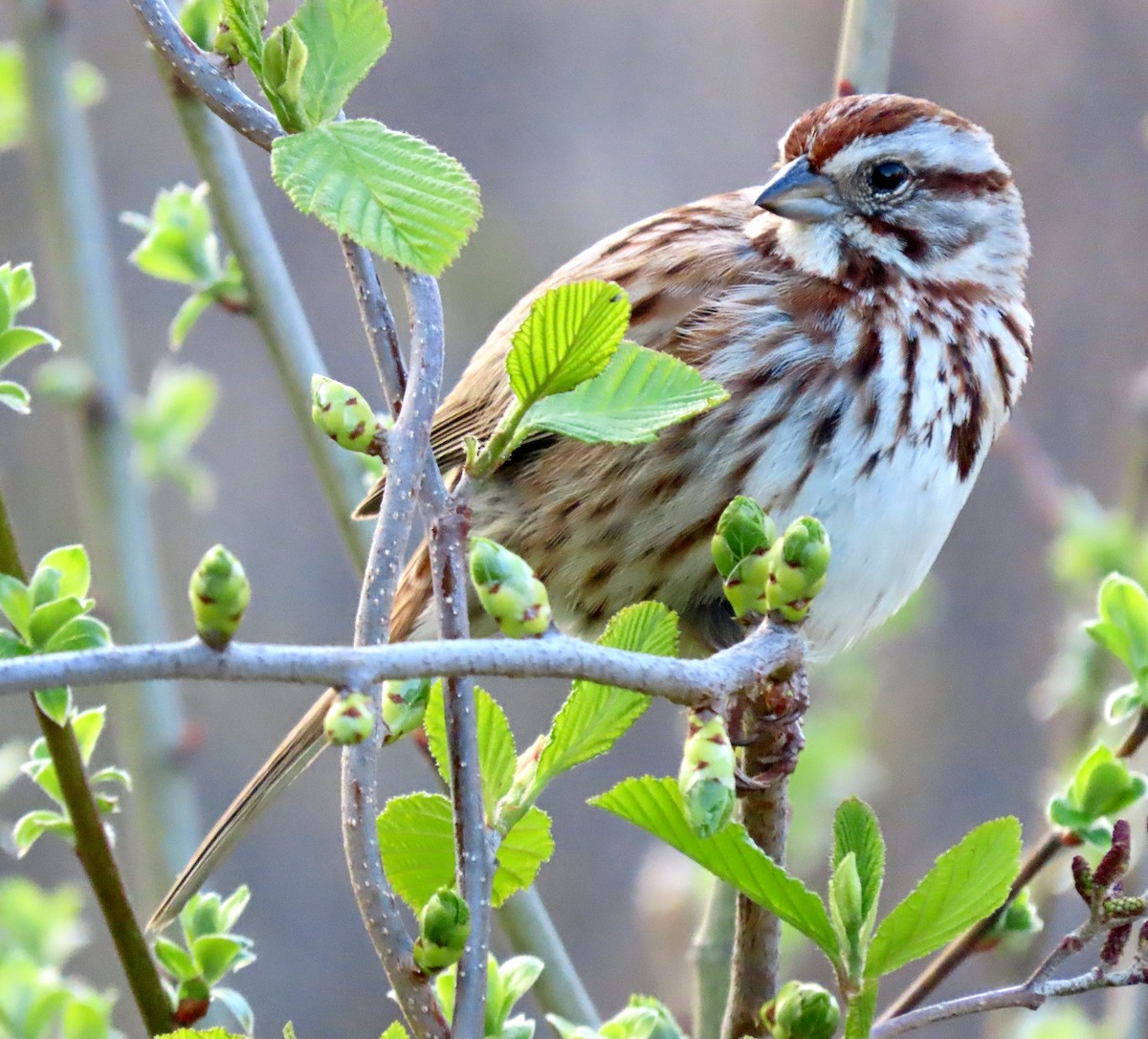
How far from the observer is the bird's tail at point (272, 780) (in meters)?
1.71

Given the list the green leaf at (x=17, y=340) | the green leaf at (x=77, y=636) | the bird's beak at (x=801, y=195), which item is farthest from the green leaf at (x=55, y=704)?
the bird's beak at (x=801, y=195)

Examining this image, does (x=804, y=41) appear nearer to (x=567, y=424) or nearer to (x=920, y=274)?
(x=920, y=274)

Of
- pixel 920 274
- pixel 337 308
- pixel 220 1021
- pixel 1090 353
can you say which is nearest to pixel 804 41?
pixel 1090 353

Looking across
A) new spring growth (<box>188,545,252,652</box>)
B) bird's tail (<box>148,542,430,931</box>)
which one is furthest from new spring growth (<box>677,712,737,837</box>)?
bird's tail (<box>148,542,430,931</box>)

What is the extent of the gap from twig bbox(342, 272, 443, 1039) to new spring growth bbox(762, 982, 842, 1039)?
0.79ft

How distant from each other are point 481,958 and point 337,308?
5.56 meters

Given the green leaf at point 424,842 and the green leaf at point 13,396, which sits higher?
the green leaf at point 13,396

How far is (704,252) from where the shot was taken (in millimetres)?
2025

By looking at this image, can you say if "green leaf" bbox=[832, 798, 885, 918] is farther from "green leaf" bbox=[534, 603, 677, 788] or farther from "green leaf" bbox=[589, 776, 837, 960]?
"green leaf" bbox=[534, 603, 677, 788]

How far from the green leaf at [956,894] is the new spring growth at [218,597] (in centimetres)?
46

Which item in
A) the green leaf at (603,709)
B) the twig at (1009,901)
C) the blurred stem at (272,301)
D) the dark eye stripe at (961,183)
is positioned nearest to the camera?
the green leaf at (603,709)

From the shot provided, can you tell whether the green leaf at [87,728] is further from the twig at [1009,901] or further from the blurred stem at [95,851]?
the twig at [1009,901]

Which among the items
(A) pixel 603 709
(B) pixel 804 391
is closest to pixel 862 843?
(A) pixel 603 709

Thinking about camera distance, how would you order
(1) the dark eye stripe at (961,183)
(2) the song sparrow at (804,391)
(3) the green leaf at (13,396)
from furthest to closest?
(1) the dark eye stripe at (961,183), (2) the song sparrow at (804,391), (3) the green leaf at (13,396)
